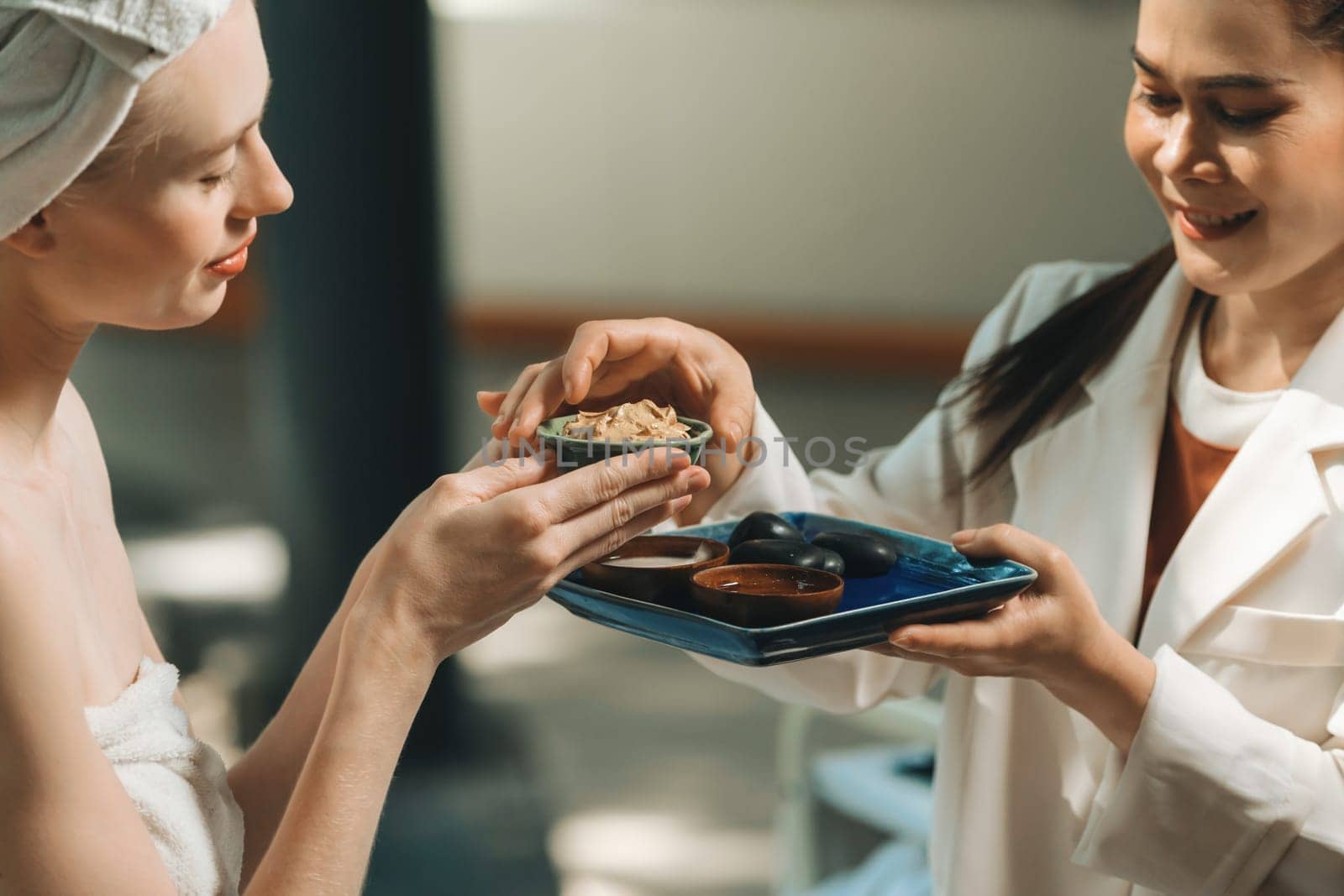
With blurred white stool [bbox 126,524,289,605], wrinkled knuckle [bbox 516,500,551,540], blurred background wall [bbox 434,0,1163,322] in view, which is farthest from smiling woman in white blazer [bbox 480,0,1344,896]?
blurred background wall [bbox 434,0,1163,322]

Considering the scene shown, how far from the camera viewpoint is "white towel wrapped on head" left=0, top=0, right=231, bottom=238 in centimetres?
77

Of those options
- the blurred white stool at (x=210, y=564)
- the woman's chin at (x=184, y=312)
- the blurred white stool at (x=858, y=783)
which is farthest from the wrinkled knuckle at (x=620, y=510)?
the blurred white stool at (x=210, y=564)

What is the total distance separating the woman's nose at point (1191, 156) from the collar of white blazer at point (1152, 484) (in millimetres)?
224

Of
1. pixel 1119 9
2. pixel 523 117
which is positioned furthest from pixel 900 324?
pixel 523 117

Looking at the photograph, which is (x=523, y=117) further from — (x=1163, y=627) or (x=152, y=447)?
(x=1163, y=627)

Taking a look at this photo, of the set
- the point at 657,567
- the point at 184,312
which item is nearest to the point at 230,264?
the point at 184,312

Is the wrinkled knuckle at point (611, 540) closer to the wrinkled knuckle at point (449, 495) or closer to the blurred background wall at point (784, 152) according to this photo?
the wrinkled knuckle at point (449, 495)

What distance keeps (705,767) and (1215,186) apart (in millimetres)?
2250

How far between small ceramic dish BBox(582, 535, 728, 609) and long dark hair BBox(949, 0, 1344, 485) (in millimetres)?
454

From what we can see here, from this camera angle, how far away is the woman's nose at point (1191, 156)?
1181 mm

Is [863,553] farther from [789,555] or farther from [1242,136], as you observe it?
[1242,136]

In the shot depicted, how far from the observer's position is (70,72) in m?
0.79

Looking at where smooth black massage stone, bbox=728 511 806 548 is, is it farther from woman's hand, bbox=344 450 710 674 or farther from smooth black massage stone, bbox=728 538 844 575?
woman's hand, bbox=344 450 710 674

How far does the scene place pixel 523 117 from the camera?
5961mm
